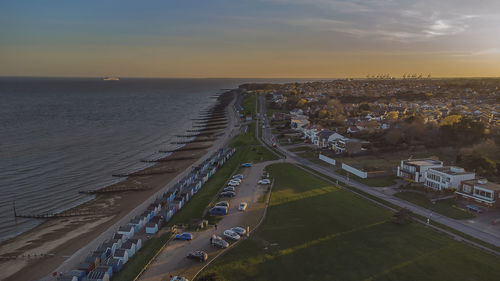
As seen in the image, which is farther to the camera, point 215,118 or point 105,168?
point 215,118

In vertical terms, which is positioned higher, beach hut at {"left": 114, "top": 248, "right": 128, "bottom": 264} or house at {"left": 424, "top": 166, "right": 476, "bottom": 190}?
house at {"left": 424, "top": 166, "right": 476, "bottom": 190}

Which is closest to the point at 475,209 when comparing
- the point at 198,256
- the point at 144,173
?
the point at 198,256

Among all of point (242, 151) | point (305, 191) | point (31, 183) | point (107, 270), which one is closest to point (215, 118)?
point (242, 151)

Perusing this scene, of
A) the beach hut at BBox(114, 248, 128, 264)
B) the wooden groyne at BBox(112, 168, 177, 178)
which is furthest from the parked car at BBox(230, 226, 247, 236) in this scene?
the wooden groyne at BBox(112, 168, 177, 178)

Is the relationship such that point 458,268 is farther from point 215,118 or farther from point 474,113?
point 215,118

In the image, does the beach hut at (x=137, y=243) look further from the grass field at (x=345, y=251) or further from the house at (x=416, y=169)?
the house at (x=416, y=169)

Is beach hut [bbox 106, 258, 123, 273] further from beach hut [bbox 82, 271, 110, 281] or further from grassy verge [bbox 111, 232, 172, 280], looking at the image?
beach hut [bbox 82, 271, 110, 281]

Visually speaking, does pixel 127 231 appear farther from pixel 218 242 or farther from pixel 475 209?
pixel 475 209
